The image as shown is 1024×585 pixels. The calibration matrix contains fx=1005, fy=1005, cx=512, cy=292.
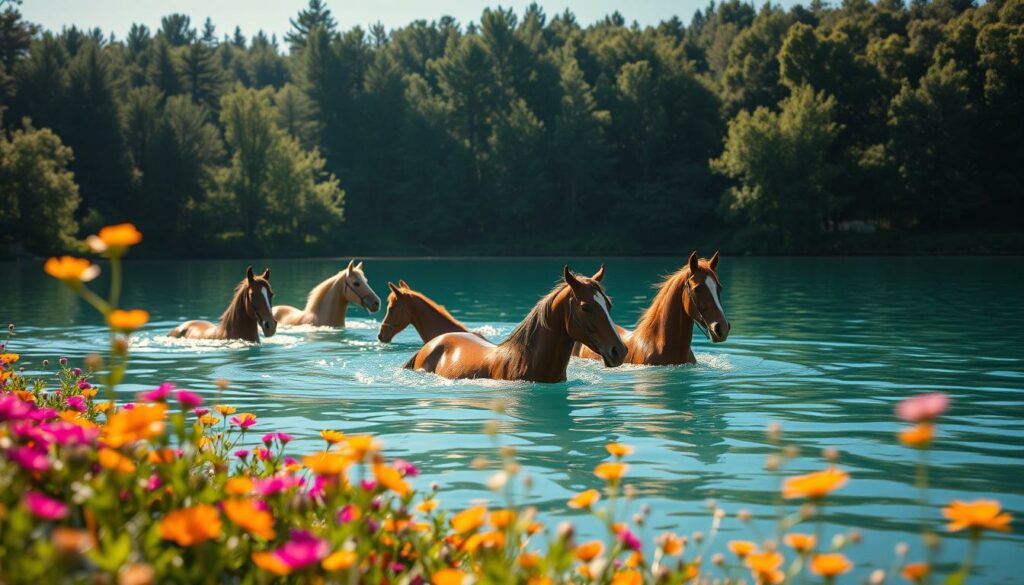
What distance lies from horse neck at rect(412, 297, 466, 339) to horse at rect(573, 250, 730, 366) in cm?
260

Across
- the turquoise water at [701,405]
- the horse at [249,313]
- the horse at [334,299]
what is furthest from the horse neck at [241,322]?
the horse at [334,299]

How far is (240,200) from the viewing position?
74.4 metres

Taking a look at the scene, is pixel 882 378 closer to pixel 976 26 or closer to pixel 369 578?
pixel 369 578

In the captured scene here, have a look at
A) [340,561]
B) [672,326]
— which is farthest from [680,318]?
[340,561]

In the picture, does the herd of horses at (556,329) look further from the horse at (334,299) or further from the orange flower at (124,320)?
the orange flower at (124,320)

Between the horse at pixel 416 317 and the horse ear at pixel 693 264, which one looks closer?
the horse ear at pixel 693 264

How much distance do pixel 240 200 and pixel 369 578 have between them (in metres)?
74.1

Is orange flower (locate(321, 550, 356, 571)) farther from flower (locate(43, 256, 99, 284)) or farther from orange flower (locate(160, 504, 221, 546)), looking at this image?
flower (locate(43, 256, 99, 284))

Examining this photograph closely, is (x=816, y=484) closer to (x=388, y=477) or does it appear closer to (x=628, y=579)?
(x=628, y=579)

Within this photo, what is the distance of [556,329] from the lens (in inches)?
416

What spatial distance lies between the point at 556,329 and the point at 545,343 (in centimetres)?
21

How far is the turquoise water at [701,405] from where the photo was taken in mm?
6441

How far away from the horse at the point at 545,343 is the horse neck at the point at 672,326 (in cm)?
203

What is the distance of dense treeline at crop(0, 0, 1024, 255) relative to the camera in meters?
67.6
